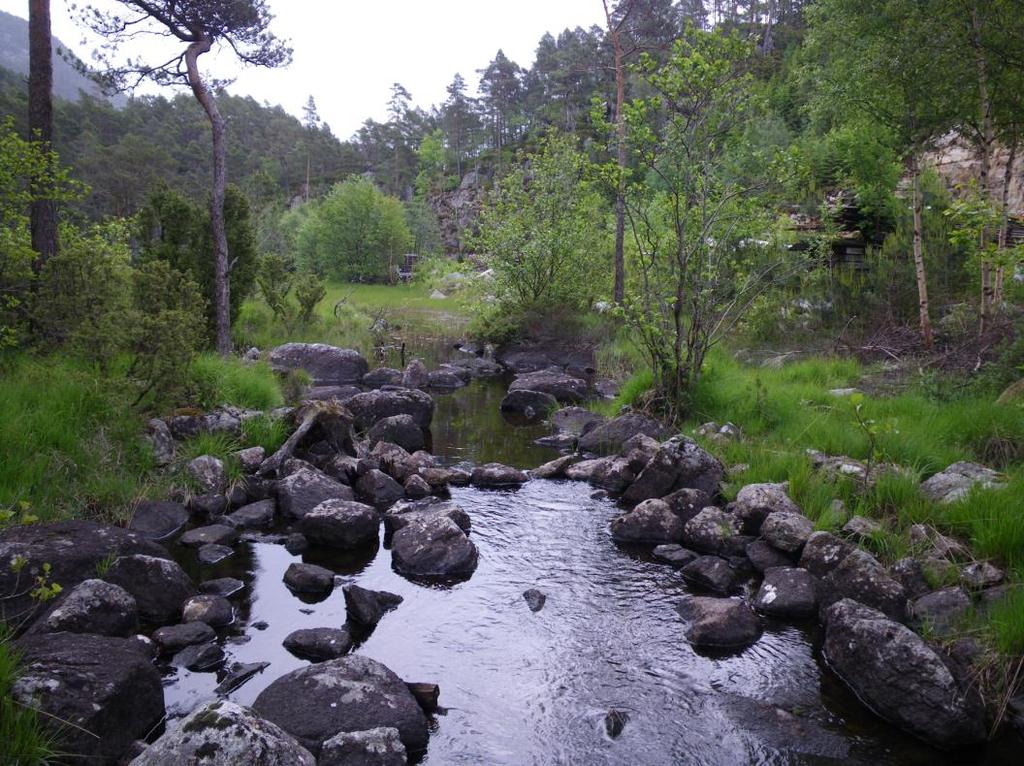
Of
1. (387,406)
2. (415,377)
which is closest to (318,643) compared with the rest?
(387,406)

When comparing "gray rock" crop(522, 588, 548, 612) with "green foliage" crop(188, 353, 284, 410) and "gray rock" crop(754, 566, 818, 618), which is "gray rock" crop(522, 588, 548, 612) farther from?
"green foliage" crop(188, 353, 284, 410)

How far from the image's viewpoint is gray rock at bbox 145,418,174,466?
33.1ft

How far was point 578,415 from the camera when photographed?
51.0 ft

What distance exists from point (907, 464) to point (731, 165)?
19.4 feet

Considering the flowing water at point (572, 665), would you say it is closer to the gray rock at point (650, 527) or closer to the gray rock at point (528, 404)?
the gray rock at point (650, 527)

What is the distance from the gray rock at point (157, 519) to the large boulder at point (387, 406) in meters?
5.42

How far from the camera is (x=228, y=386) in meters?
13.0

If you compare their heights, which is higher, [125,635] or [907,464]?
[907,464]

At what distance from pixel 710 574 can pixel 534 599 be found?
6.62 feet

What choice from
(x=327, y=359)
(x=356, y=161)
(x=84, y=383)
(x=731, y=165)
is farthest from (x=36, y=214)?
(x=356, y=161)

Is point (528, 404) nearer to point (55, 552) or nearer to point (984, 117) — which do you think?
point (984, 117)

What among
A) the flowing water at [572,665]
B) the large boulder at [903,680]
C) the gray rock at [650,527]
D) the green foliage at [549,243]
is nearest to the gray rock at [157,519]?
the flowing water at [572,665]

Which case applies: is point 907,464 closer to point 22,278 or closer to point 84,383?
point 84,383

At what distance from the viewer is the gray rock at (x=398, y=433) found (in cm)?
1354
